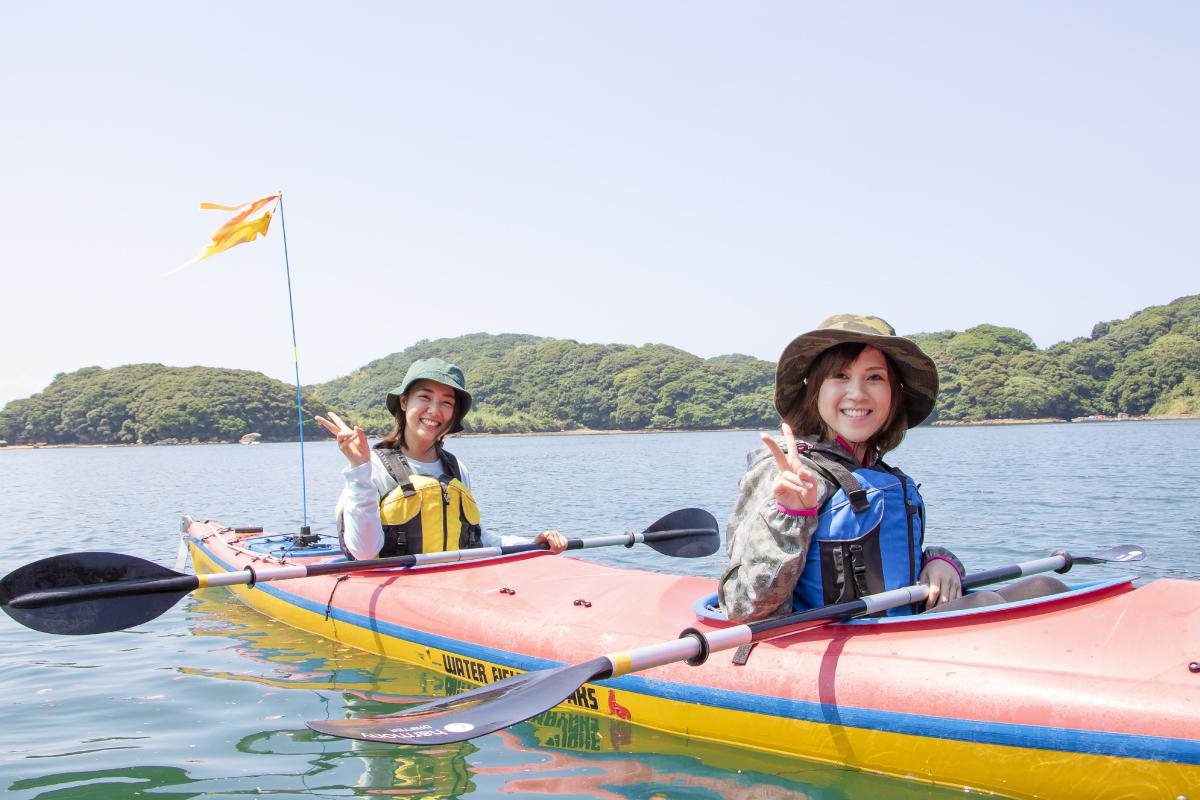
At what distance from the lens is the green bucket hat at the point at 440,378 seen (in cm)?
541

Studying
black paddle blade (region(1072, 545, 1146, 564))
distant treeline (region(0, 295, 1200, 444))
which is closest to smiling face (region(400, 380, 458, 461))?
black paddle blade (region(1072, 545, 1146, 564))

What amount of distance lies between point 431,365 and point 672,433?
80.6m

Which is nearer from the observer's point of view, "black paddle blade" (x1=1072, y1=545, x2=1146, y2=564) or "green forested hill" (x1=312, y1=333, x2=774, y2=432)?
"black paddle blade" (x1=1072, y1=545, x2=1146, y2=564)

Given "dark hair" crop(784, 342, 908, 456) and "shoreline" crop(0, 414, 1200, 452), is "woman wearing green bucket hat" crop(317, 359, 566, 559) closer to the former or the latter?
"dark hair" crop(784, 342, 908, 456)

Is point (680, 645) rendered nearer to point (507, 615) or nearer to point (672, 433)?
point (507, 615)

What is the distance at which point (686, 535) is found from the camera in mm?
6285

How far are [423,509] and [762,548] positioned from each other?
2.86m

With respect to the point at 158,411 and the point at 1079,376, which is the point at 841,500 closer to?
the point at 1079,376

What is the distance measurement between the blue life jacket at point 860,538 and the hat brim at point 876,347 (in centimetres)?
31

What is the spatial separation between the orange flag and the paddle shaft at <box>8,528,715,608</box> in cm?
430

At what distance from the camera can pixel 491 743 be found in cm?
419

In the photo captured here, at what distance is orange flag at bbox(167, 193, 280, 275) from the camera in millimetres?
8664

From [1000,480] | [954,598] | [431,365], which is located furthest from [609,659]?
[1000,480]

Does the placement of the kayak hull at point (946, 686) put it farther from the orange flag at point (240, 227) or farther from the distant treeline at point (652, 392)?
the distant treeline at point (652, 392)
